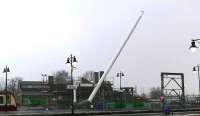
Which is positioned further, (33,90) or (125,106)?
(33,90)

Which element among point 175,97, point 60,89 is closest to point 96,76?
point 60,89

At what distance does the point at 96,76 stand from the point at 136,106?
1300 inches

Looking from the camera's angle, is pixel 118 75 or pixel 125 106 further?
pixel 118 75

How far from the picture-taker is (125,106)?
94062 mm

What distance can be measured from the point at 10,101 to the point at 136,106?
36309 mm

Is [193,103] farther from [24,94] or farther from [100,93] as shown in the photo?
[24,94]

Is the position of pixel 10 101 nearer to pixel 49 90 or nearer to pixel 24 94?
pixel 49 90

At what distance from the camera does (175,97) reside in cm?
8900

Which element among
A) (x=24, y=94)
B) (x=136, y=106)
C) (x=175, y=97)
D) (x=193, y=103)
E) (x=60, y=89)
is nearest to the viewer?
(x=175, y=97)

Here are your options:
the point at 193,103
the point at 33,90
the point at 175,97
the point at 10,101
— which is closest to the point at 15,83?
the point at 33,90

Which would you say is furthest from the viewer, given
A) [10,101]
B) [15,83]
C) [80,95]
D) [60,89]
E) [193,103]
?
[15,83]

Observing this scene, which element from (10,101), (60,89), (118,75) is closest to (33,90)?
(60,89)

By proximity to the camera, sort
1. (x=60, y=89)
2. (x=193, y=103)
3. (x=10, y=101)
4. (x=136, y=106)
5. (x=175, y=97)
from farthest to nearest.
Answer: (x=60, y=89), (x=193, y=103), (x=136, y=106), (x=175, y=97), (x=10, y=101)

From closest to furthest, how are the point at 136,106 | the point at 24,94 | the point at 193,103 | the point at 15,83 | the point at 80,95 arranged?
the point at 136,106 < the point at 193,103 < the point at 80,95 < the point at 24,94 < the point at 15,83
